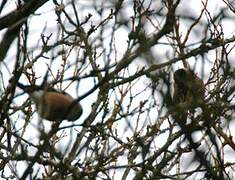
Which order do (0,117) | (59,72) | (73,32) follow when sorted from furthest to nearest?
(59,72) → (73,32) → (0,117)

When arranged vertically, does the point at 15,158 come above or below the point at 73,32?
below

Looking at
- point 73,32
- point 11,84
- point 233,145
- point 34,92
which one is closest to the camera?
point 11,84

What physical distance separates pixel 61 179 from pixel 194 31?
1388 mm

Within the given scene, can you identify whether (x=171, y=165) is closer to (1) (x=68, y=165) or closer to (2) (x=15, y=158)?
(1) (x=68, y=165)

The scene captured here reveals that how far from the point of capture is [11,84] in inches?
130

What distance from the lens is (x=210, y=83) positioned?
545 centimetres

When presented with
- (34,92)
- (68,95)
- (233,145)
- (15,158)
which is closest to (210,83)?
(233,145)

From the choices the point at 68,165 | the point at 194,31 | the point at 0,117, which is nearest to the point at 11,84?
the point at 0,117

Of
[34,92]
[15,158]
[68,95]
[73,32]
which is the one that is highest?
[73,32]

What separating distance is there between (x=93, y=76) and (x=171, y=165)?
2356mm

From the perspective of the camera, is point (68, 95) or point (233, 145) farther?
point (233, 145)

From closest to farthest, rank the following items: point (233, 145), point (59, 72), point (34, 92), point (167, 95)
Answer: point (167, 95) < point (34, 92) < point (233, 145) < point (59, 72)

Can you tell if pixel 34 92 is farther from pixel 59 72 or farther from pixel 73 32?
pixel 59 72

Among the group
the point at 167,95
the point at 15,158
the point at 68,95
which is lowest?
the point at 167,95
